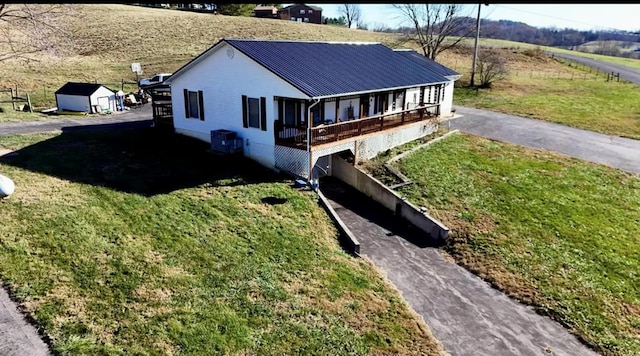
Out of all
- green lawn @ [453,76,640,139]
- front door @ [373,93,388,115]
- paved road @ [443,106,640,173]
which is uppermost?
front door @ [373,93,388,115]

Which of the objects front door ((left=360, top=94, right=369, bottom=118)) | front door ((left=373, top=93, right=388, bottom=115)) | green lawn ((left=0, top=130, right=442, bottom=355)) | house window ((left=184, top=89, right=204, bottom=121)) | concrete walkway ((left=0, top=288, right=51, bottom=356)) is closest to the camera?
concrete walkway ((left=0, top=288, right=51, bottom=356))

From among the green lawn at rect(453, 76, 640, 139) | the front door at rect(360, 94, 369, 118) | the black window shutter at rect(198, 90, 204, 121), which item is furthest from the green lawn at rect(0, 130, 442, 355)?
the green lawn at rect(453, 76, 640, 139)

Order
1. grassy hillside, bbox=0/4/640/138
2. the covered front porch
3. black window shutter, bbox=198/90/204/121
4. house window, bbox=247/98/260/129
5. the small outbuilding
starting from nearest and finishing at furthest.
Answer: the covered front porch
house window, bbox=247/98/260/129
black window shutter, bbox=198/90/204/121
the small outbuilding
grassy hillside, bbox=0/4/640/138

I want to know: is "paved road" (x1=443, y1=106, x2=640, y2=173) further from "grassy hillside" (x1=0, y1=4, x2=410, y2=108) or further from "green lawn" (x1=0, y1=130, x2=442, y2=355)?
"grassy hillside" (x1=0, y1=4, x2=410, y2=108)

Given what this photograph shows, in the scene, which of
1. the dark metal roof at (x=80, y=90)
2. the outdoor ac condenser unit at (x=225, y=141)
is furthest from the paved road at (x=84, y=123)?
the outdoor ac condenser unit at (x=225, y=141)

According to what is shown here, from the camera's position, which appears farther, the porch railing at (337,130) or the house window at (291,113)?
the house window at (291,113)

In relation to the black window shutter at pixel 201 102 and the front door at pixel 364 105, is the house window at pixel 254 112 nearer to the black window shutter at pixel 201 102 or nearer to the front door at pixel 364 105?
the black window shutter at pixel 201 102
